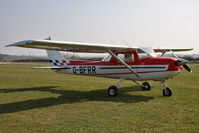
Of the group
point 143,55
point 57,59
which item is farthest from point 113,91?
point 57,59

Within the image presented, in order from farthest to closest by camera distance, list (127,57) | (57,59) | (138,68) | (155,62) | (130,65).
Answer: (57,59)
(127,57)
(130,65)
(138,68)
(155,62)

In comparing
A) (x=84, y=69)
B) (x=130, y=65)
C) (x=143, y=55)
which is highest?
(x=143, y=55)

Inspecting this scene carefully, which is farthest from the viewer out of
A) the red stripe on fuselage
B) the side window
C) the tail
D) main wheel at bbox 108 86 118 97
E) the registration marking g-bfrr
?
the tail

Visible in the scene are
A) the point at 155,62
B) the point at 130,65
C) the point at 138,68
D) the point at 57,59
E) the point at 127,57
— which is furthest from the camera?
the point at 57,59

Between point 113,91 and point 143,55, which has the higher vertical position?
point 143,55

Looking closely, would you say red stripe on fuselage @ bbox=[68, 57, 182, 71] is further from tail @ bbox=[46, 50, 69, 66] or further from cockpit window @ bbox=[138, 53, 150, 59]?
tail @ bbox=[46, 50, 69, 66]

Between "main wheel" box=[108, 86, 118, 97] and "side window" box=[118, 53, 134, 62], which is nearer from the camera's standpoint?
"main wheel" box=[108, 86, 118, 97]

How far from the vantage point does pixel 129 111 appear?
19.5 ft

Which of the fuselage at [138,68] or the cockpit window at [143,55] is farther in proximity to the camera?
the cockpit window at [143,55]

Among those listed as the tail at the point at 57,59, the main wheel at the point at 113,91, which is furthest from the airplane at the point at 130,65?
the tail at the point at 57,59

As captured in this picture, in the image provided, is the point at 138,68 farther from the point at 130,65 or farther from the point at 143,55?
the point at 143,55

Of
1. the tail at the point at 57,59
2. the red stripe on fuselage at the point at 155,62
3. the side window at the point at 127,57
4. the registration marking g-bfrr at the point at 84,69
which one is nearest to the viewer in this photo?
the red stripe on fuselage at the point at 155,62

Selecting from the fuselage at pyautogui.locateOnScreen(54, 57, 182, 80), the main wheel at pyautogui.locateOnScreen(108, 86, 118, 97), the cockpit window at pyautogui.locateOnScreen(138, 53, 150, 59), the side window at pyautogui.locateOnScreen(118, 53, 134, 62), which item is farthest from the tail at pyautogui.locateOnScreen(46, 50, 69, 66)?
the cockpit window at pyautogui.locateOnScreen(138, 53, 150, 59)

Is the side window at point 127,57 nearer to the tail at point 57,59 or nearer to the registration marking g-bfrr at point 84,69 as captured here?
the registration marking g-bfrr at point 84,69
